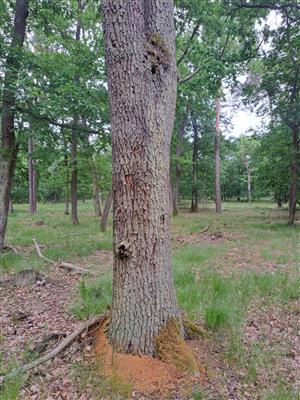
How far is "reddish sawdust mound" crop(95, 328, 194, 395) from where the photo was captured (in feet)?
7.60

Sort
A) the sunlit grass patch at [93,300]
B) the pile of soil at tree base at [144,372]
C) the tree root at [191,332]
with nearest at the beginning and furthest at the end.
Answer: the pile of soil at tree base at [144,372] → the tree root at [191,332] → the sunlit grass patch at [93,300]

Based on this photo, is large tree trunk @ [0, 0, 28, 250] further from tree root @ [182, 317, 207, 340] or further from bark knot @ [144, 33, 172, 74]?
tree root @ [182, 317, 207, 340]

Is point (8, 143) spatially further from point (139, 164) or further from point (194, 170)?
point (194, 170)

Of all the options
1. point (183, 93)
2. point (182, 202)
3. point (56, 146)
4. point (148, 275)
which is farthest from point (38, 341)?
point (182, 202)

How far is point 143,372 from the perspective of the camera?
2400 mm

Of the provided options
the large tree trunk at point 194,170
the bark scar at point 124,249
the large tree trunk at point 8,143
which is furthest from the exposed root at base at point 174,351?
the large tree trunk at point 194,170

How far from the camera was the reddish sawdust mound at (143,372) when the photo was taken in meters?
2.32

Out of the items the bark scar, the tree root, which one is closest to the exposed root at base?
the tree root

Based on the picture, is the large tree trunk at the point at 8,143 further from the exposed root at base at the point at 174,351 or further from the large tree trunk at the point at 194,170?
the large tree trunk at the point at 194,170

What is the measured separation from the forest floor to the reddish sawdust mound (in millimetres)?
28

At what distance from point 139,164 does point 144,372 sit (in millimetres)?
1736

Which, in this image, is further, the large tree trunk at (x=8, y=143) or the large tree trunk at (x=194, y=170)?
the large tree trunk at (x=194, y=170)

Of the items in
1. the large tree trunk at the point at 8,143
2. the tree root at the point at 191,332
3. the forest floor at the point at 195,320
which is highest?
the large tree trunk at the point at 8,143

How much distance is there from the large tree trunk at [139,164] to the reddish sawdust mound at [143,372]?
0.27ft
